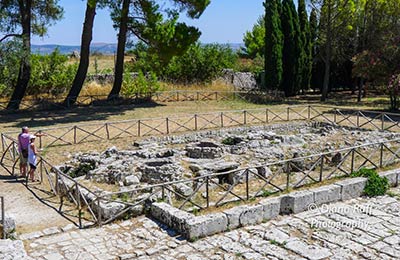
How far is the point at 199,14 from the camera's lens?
2600 cm

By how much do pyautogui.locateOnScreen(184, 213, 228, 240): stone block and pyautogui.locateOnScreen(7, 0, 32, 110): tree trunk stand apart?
55.5 ft

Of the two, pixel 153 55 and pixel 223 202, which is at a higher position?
pixel 153 55

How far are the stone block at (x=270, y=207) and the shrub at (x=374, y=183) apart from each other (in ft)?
8.93

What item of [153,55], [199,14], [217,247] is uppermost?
[199,14]

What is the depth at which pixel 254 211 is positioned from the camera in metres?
9.64

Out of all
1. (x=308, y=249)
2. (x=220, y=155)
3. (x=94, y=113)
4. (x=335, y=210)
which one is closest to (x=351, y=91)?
(x=94, y=113)

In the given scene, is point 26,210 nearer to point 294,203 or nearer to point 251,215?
point 251,215

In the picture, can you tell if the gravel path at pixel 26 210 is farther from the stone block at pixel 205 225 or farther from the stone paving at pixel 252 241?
the stone block at pixel 205 225

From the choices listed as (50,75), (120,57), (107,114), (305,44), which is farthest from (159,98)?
(305,44)

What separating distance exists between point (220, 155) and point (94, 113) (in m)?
10.0

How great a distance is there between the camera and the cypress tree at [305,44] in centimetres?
3441

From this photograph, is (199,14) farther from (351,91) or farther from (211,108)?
(351,91)

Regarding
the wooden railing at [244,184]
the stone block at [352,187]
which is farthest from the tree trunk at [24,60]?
the stone block at [352,187]

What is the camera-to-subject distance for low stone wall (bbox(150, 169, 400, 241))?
29.5ft
